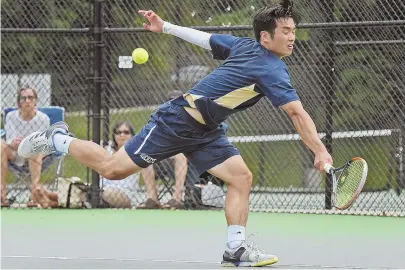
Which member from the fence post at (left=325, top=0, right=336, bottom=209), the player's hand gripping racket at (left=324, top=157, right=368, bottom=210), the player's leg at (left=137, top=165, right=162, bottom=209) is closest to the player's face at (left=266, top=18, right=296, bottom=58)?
the player's hand gripping racket at (left=324, top=157, right=368, bottom=210)

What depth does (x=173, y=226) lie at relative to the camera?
7.77 meters

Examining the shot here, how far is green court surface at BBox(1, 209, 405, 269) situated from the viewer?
5.59 metres

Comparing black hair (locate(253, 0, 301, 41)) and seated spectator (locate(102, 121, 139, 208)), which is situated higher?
seated spectator (locate(102, 121, 139, 208))

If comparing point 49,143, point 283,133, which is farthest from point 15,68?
Result: point 49,143

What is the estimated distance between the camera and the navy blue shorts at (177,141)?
5465 millimetres

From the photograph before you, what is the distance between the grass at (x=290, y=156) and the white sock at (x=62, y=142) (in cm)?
346

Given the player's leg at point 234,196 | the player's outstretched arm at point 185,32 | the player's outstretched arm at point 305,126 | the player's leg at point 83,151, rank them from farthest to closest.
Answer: the player's outstretched arm at point 185,32
the player's leg at point 83,151
the player's leg at point 234,196
the player's outstretched arm at point 305,126

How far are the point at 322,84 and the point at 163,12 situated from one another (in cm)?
155

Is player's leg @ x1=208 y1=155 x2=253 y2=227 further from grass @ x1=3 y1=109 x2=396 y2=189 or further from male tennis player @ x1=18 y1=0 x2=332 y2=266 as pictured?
grass @ x1=3 y1=109 x2=396 y2=189

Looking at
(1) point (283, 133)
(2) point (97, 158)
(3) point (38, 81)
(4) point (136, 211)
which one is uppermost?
(3) point (38, 81)

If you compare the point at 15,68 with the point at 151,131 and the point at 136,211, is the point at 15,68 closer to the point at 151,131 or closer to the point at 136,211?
the point at 136,211

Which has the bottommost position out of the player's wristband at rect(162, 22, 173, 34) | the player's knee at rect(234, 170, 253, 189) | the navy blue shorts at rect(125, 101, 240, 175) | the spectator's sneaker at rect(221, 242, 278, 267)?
the spectator's sneaker at rect(221, 242, 278, 267)

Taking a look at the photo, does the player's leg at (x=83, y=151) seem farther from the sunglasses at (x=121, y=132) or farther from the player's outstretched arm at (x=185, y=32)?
the sunglasses at (x=121, y=132)

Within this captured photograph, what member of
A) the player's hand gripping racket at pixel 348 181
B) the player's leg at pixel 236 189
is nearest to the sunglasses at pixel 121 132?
the player's leg at pixel 236 189
